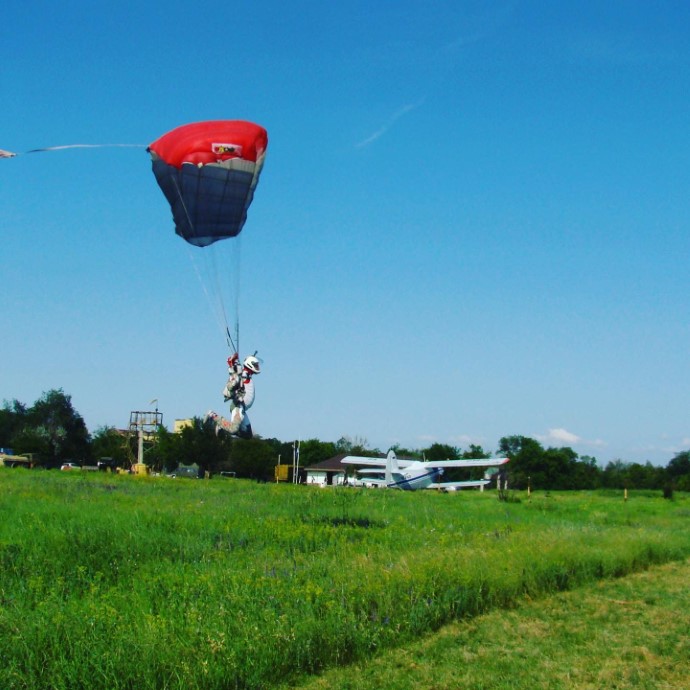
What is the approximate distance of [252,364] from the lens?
18844 mm

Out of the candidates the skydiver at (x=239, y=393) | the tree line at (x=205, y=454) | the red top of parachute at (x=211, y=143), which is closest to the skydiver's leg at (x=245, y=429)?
the skydiver at (x=239, y=393)

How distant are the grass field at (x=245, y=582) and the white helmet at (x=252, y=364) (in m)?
3.24

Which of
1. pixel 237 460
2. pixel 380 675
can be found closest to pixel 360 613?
pixel 380 675

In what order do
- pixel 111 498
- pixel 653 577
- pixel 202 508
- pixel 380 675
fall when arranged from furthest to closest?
pixel 111 498 → pixel 202 508 → pixel 653 577 → pixel 380 675

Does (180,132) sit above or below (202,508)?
above

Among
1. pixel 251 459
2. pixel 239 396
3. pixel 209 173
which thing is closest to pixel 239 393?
pixel 239 396

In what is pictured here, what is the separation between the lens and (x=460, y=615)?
383 inches

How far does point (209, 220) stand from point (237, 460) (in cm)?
6224

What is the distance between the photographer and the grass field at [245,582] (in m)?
7.07

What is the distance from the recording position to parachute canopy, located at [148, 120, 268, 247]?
18.9m

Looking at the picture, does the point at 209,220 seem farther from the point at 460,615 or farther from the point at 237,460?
the point at 237,460

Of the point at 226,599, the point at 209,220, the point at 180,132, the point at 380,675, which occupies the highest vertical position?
the point at 180,132

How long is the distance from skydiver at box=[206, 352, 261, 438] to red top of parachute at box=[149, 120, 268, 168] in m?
4.68

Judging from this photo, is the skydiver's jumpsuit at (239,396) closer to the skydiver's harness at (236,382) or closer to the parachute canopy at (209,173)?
the skydiver's harness at (236,382)
